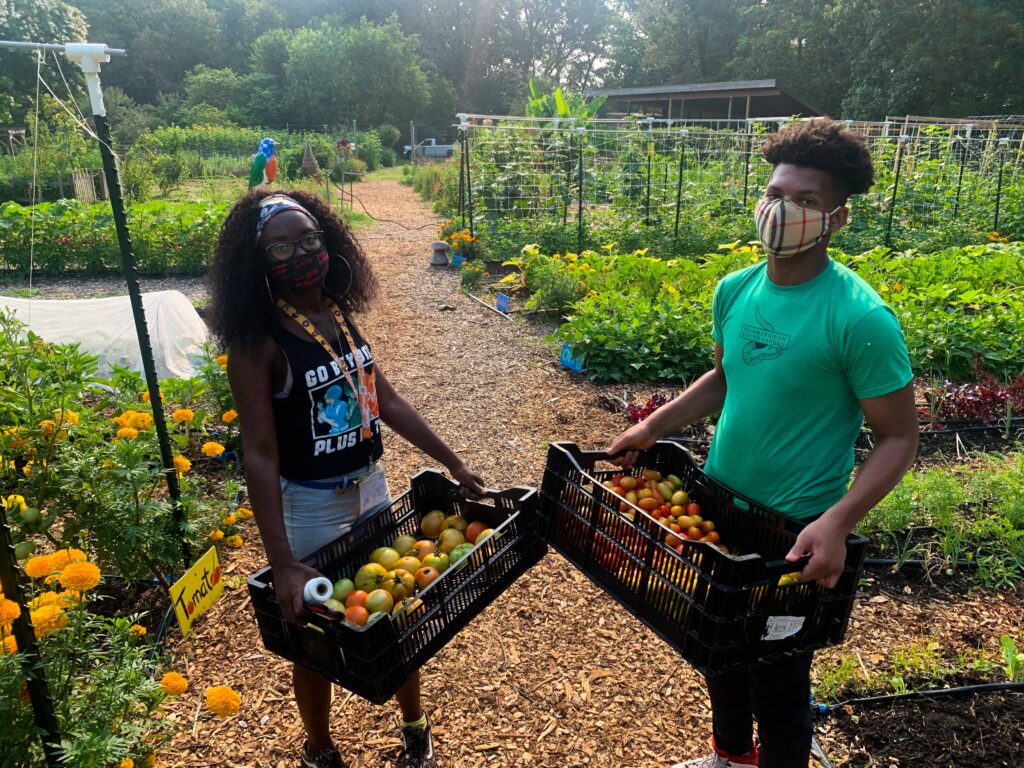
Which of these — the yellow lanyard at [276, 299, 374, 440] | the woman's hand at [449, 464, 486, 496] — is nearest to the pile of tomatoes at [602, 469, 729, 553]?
the woman's hand at [449, 464, 486, 496]

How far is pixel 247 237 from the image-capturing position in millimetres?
2166

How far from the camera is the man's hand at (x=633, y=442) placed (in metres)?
2.44

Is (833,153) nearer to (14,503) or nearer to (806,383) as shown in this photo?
(806,383)

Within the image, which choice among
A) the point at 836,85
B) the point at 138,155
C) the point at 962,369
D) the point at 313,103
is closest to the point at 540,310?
the point at 962,369

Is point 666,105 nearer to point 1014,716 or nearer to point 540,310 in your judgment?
point 540,310

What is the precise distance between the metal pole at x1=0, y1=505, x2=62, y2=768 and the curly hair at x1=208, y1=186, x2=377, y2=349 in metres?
0.73

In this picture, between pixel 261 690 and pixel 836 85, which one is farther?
pixel 836 85

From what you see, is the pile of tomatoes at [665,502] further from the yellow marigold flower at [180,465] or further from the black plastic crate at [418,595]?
the yellow marigold flower at [180,465]

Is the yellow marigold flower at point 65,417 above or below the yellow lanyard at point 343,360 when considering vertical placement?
below

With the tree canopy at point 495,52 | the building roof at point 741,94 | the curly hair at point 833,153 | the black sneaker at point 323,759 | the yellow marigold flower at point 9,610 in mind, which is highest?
the tree canopy at point 495,52

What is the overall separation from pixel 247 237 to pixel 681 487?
64.1 inches

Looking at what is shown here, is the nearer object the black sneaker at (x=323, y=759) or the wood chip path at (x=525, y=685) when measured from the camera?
the black sneaker at (x=323, y=759)

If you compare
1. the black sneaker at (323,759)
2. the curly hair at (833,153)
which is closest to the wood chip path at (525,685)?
the black sneaker at (323,759)

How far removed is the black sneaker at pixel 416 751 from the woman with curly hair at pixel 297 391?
0.24 m
